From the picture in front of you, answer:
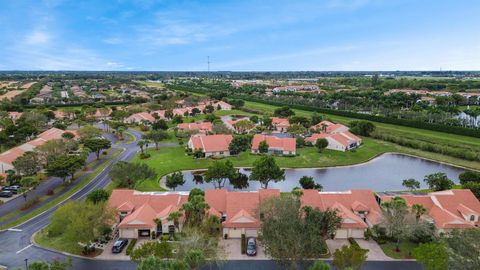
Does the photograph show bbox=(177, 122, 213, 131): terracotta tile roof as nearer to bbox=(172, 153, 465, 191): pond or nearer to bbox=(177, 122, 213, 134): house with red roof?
bbox=(177, 122, 213, 134): house with red roof

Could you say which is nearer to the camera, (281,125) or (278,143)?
(278,143)

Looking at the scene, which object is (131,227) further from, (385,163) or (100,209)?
(385,163)

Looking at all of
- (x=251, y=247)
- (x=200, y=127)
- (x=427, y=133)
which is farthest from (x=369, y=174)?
(x=200, y=127)

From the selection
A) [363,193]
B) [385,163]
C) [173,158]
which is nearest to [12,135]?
[173,158]

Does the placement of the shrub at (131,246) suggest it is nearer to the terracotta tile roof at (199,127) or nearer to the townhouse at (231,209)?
the townhouse at (231,209)

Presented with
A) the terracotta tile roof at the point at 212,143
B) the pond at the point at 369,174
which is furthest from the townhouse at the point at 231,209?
the terracotta tile roof at the point at 212,143

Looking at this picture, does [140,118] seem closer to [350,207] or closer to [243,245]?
[243,245]
